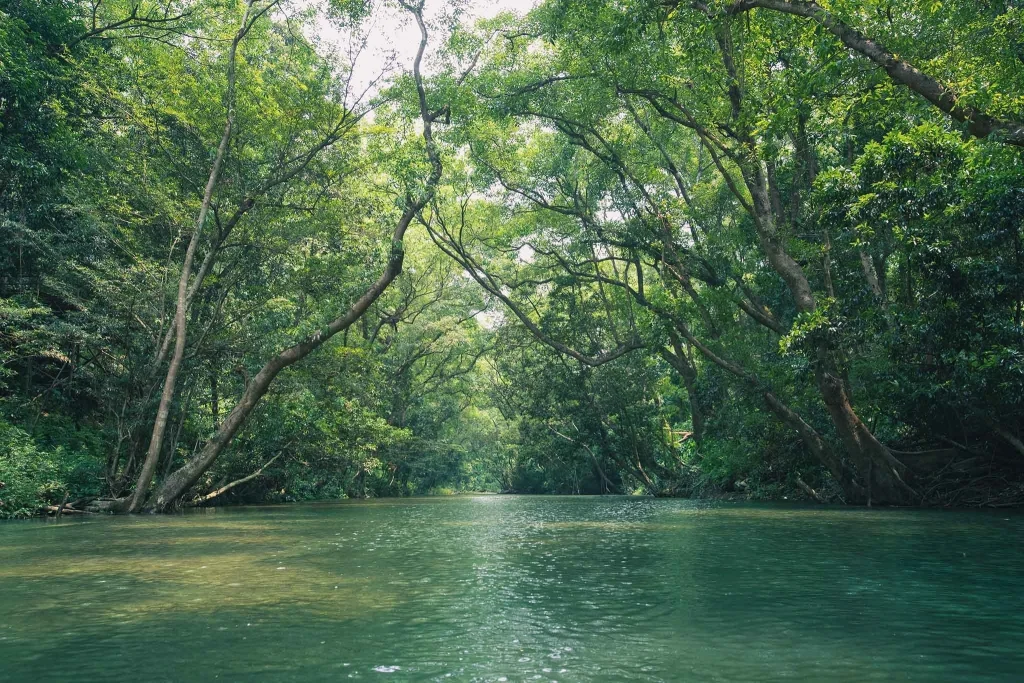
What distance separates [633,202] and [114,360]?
1491 cm

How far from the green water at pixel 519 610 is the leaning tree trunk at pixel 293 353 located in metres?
8.10

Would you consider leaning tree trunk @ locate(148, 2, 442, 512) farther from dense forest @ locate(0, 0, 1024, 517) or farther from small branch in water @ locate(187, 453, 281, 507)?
small branch in water @ locate(187, 453, 281, 507)

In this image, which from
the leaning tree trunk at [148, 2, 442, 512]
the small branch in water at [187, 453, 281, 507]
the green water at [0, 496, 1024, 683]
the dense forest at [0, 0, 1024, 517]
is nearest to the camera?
the green water at [0, 496, 1024, 683]

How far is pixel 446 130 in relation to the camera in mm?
21547

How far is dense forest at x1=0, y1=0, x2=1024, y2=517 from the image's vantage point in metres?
12.2

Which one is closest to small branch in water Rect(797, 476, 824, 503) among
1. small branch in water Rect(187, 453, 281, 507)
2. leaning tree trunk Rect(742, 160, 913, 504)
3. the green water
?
leaning tree trunk Rect(742, 160, 913, 504)

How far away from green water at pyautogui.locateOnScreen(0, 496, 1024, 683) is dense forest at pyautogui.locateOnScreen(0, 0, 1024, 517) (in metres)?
5.81

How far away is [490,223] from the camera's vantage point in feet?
84.0

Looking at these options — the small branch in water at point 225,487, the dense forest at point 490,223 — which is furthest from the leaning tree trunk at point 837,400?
the small branch in water at point 225,487

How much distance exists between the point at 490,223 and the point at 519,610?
2156 centimetres

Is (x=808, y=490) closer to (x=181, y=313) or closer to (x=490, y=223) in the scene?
(x=490, y=223)

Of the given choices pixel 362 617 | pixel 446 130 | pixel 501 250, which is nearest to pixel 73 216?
pixel 446 130

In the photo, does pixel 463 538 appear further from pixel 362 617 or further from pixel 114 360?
pixel 114 360

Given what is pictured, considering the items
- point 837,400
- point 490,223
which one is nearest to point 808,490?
point 837,400
